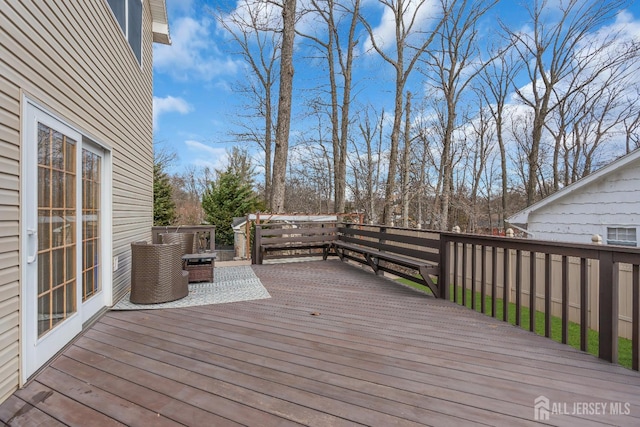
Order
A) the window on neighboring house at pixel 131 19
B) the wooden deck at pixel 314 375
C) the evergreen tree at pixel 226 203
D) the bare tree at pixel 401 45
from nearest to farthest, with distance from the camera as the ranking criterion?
the wooden deck at pixel 314 375, the window on neighboring house at pixel 131 19, the bare tree at pixel 401 45, the evergreen tree at pixel 226 203

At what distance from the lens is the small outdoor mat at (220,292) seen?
3.82 meters

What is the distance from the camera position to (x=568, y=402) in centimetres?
182

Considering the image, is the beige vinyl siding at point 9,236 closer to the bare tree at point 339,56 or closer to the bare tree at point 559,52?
the bare tree at point 339,56

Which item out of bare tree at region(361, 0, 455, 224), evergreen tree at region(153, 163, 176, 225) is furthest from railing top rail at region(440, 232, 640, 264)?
evergreen tree at region(153, 163, 176, 225)

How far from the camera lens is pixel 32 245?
2160mm

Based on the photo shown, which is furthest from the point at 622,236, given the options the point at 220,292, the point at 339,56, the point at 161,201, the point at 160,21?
the point at 161,201

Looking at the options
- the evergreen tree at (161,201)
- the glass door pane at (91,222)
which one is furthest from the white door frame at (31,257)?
the evergreen tree at (161,201)

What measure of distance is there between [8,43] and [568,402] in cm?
376

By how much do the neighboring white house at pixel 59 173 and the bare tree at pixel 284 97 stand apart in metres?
4.05

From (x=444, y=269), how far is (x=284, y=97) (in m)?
5.90

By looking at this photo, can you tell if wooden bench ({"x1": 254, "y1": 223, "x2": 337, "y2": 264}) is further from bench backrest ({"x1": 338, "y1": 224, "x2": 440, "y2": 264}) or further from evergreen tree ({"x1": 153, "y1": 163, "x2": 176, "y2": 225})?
evergreen tree ({"x1": 153, "y1": 163, "x2": 176, "y2": 225})

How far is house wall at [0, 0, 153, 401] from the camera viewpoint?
192 cm

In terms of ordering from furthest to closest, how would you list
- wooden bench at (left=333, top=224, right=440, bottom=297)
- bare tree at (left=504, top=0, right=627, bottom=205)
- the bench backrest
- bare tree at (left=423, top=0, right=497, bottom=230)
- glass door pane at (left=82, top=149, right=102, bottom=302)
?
1. bare tree at (left=504, top=0, right=627, bottom=205)
2. bare tree at (left=423, top=0, right=497, bottom=230)
3. the bench backrest
4. wooden bench at (left=333, top=224, right=440, bottom=297)
5. glass door pane at (left=82, top=149, right=102, bottom=302)

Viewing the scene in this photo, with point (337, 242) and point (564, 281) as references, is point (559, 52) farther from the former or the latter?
point (564, 281)
